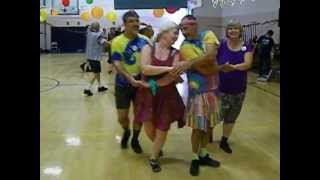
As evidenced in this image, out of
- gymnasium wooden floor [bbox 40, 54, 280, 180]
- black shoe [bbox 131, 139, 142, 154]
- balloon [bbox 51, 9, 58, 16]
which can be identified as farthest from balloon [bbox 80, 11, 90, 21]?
black shoe [bbox 131, 139, 142, 154]

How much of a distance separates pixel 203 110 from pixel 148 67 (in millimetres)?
572

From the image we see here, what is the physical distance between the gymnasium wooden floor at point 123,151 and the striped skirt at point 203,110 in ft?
1.45

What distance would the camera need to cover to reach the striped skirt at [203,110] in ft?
10.5

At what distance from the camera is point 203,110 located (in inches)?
127

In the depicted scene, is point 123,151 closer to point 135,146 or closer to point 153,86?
point 135,146

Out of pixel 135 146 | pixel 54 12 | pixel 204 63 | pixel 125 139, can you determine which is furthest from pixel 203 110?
pixel 54 12

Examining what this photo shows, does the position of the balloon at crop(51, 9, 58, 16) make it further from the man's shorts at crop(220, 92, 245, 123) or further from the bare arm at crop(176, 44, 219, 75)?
the bare arm at crop(176, 44, 219, 75)

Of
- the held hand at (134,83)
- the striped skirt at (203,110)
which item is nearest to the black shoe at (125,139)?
the held hand at (134,83)

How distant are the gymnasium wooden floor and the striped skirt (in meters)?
0.44
